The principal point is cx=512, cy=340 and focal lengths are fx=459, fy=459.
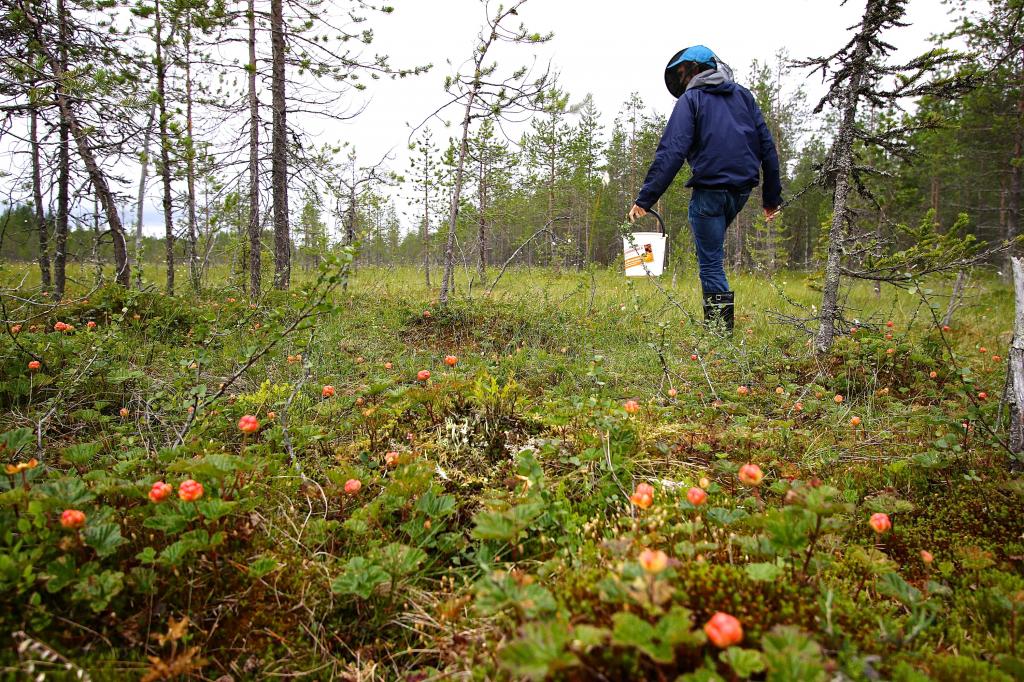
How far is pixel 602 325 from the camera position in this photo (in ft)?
17.4

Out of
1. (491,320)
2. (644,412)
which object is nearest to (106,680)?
(644,412)

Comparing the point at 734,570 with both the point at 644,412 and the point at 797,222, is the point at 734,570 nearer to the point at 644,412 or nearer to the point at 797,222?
the point at 644,412

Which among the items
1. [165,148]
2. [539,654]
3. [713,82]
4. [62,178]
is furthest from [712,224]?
[62,178]

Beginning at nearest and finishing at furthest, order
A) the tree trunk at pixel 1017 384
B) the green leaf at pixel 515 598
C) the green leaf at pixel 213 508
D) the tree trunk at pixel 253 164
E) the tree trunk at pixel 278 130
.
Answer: the green leaf at pixel 515 598
the green leaf at pixel 213 508
the tree trunk at pixel 1017 384
the tree trunk at pixel 253 164
the tree trunk at pixel 278 130

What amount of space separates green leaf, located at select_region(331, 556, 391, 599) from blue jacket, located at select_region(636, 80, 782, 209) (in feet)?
12.9

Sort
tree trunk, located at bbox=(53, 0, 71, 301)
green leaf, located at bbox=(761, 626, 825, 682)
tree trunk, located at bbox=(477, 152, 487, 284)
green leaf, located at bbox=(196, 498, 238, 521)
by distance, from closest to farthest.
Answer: green leaf, located at bbox=(761, 626, 825, 682) < green leaf, located at bbox=(196, 498, 238, 521) < tree trunk, located at bbox=(53, 0, 71, 301) < tree trunk, located at bbox=(477, 152, 487, 284)

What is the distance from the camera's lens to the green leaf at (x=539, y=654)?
2.63 feet

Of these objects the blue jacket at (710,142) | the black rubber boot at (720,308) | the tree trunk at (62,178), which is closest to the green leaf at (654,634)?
the black rubber boot at (720,308)

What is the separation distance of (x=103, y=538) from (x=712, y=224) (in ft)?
15.7

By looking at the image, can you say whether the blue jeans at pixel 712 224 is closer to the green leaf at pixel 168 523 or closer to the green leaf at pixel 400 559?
the green leaf at pixel 400 559

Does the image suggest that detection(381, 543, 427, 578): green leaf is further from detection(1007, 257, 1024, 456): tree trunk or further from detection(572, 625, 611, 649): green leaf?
detection(1007, 257, 1024, 456): tree trunk

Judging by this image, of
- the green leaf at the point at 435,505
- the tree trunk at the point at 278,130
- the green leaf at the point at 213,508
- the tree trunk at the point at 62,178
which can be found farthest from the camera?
the tree trunk at the point at 278,130

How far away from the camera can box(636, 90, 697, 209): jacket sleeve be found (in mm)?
4355

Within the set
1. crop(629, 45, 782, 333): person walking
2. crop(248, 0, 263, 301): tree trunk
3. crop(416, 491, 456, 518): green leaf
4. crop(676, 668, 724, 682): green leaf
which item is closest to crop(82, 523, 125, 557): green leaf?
crop(416, 491, 456, 518): green leaf
